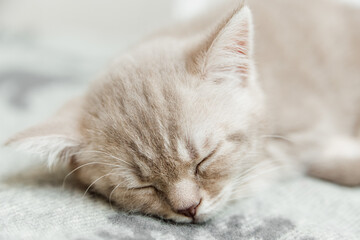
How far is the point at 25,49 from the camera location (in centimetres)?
260

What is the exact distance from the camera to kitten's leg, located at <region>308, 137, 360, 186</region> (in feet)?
4.37

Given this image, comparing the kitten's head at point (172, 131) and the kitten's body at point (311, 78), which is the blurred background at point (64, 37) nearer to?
the kitten's body at point (311, 78)

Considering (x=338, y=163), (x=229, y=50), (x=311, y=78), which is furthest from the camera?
(x=311, y=78)

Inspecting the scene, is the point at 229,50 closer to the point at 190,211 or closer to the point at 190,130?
the point at 190,130

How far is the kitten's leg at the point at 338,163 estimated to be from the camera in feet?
4.37

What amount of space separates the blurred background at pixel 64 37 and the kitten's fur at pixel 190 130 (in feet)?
2.53

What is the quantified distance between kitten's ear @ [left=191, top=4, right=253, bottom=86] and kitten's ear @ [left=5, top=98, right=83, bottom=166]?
424mm

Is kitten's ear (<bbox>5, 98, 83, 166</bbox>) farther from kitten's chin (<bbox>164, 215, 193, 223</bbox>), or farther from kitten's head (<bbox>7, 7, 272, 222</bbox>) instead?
kitten's chin (<bbox>164, 215, 193, 223</bbox>)

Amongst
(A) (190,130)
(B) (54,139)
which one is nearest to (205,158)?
(A) (190,130)

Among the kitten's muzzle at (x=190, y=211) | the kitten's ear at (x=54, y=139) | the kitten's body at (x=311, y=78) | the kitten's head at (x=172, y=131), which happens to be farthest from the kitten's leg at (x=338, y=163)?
the kitten's ear at (x=54, y=139)

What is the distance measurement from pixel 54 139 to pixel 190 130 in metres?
0.39

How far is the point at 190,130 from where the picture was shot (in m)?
1.05

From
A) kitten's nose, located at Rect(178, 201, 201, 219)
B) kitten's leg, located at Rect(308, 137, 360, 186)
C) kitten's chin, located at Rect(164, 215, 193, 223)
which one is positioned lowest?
kitten's leg, located at Rect(308, 137, 360, 186)

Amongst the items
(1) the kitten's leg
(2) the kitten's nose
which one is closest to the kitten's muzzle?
(2) the kitten's nose
